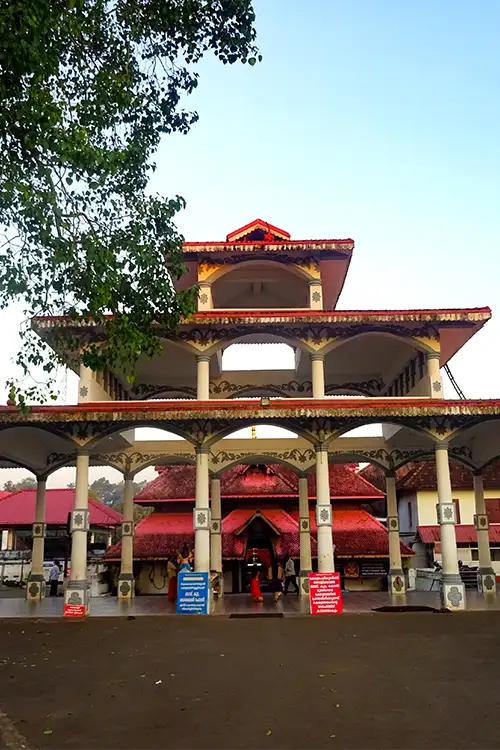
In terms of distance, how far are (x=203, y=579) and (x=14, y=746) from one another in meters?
12.2

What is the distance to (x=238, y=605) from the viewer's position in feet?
68.4

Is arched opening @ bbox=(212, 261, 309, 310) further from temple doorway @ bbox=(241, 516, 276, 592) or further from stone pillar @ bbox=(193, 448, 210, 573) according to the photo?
temple doorway @ bbox=(241, 516, 276, 592)

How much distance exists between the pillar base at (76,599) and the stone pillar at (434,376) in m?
11.9

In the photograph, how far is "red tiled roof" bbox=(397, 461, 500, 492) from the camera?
36.0m

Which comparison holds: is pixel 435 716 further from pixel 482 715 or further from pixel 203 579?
pixel 203 579

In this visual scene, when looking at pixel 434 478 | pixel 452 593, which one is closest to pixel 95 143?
pixel 452 593

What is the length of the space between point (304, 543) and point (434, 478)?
14.9 meters

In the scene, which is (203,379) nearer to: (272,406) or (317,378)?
(272,406)

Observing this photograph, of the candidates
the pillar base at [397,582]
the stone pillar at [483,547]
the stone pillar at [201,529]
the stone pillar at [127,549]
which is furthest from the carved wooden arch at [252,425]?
the stone pillar at [483,547]

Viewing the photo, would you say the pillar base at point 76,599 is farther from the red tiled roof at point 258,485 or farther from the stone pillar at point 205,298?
the red tiled roof at point 258,485

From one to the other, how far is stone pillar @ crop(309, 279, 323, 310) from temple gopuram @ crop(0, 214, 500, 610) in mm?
49

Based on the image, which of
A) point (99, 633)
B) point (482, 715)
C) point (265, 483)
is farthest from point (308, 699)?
point (265, 483)

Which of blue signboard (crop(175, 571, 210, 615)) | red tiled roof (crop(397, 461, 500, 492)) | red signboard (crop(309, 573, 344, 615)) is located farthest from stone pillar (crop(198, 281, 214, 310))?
red tiled roof (crop(397, 461, 500, 492))

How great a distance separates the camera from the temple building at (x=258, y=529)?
27766mm
